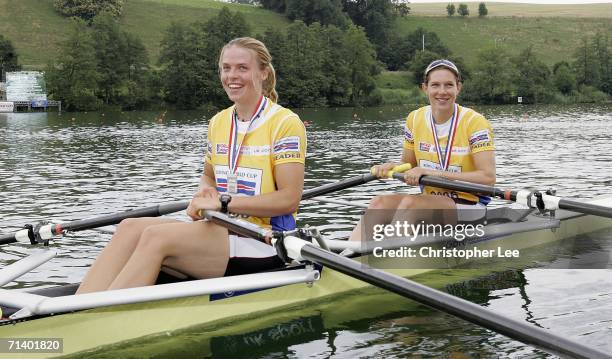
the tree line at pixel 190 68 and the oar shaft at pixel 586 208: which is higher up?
the tree line at pixel 190 68

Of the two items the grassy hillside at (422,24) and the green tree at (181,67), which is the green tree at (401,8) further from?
the green tree at (181,67)

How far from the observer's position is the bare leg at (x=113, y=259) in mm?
5465

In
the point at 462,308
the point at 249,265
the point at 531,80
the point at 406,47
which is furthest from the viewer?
the point at 406,47

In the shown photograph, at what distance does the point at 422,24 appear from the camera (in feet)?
398

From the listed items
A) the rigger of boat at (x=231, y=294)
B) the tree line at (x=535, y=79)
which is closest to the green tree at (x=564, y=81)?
the tree line at (x=535, y=79)

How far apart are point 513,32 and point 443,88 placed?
11541 centimetres

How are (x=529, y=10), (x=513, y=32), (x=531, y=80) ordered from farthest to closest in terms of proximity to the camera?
(x=529, y=10), (x=513, y=32), (x=531, y=80)

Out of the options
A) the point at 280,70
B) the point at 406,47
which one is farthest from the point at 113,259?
the point at 406,47

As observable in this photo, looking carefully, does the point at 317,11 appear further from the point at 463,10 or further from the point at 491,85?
the point at 491,85

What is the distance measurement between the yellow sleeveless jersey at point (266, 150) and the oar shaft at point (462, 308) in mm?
798

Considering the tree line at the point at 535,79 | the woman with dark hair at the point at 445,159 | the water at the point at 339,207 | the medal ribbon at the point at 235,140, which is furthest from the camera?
the tree line at the point at 535,79

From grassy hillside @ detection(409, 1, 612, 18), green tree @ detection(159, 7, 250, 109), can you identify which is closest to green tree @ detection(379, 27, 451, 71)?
grassy hillside @ detection(409, 1, 612, 18)

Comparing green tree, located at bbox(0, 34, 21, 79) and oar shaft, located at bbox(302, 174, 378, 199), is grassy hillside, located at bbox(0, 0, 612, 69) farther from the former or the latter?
oar shaft, located at bbox(302, 174, 378, 199)

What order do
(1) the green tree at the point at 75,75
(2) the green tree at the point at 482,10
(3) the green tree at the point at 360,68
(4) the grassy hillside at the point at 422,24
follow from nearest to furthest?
(1) the green tree at the point at 75,75, (3) the green tree at the point at 360,68, (4) the grassy hillside at the point at 422,24, (2) the green tree at the point at 482,10
